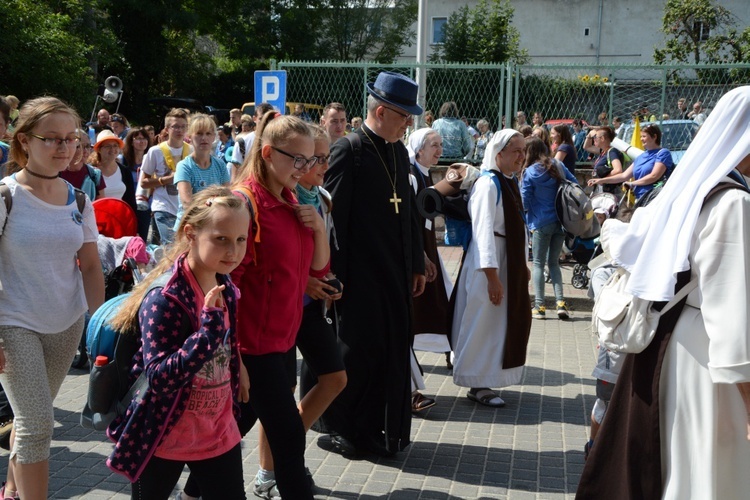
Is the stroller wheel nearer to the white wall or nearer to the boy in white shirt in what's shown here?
the boy in white shirt

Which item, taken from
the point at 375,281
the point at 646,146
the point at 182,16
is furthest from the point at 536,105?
the point at 182,16

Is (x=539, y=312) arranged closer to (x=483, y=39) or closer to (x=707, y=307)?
(x=707, y=307)

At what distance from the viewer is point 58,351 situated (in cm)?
393

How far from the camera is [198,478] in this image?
3264 mm

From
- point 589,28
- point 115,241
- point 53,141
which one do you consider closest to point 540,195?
point 115,241

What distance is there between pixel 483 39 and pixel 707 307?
30078mm

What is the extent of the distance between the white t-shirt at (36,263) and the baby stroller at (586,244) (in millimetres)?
6069

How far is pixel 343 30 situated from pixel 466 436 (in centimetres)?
4473

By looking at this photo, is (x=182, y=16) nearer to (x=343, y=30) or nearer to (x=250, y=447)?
(x=343, y=30)

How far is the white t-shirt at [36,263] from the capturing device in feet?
12.4

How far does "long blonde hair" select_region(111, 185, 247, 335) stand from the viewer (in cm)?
322

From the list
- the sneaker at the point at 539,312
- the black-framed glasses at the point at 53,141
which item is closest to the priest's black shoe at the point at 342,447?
the black-framed glasses at the point at 53,141

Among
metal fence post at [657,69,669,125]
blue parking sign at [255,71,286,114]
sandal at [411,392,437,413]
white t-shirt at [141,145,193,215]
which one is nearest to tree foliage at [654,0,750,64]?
metal fence post at [657,69,669,125]

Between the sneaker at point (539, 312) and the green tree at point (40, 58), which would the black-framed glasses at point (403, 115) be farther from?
the green tree at point (40, 58)
